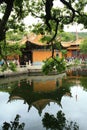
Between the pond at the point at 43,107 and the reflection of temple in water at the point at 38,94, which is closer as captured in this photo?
the pond at the point at 43,107

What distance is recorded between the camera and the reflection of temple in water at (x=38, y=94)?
1802 cm

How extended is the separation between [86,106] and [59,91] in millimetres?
6224

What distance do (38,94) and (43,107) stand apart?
4.88 meters

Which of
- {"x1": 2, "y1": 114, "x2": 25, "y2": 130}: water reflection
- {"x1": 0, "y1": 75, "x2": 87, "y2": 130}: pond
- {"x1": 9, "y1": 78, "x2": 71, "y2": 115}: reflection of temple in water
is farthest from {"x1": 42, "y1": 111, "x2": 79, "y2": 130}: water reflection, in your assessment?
{"x1": 9, "y1": 78, "x2": 71, "y2": 115}: reflection of temple in water

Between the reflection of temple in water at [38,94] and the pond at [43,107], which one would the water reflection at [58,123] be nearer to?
the pond at [43,107]

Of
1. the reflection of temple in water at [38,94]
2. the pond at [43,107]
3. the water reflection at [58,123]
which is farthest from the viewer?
the reflection of temple in water at [38,94]

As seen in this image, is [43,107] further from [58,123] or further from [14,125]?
[14,125]

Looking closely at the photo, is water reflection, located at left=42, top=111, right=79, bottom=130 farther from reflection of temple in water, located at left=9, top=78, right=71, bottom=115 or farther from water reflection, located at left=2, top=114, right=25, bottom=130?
reflection of temple in water, located at left=9, top=78, right=71, bottom=115

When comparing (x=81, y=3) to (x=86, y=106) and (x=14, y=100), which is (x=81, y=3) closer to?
(x=86, y=106)

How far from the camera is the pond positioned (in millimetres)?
13094

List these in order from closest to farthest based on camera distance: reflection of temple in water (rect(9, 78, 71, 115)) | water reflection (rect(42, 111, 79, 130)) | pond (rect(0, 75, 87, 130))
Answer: water reflection (rect(42, 111, 79, 130))
pond (rect(0, 75, 87, 130))
reflection of temple in water (rect(9, 78, 71, 115))

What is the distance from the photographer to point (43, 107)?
16469 mm

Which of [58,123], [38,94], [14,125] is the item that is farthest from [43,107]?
[38,94]

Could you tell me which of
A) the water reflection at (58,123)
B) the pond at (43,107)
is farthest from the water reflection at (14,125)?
the water reflection at (58,123)
